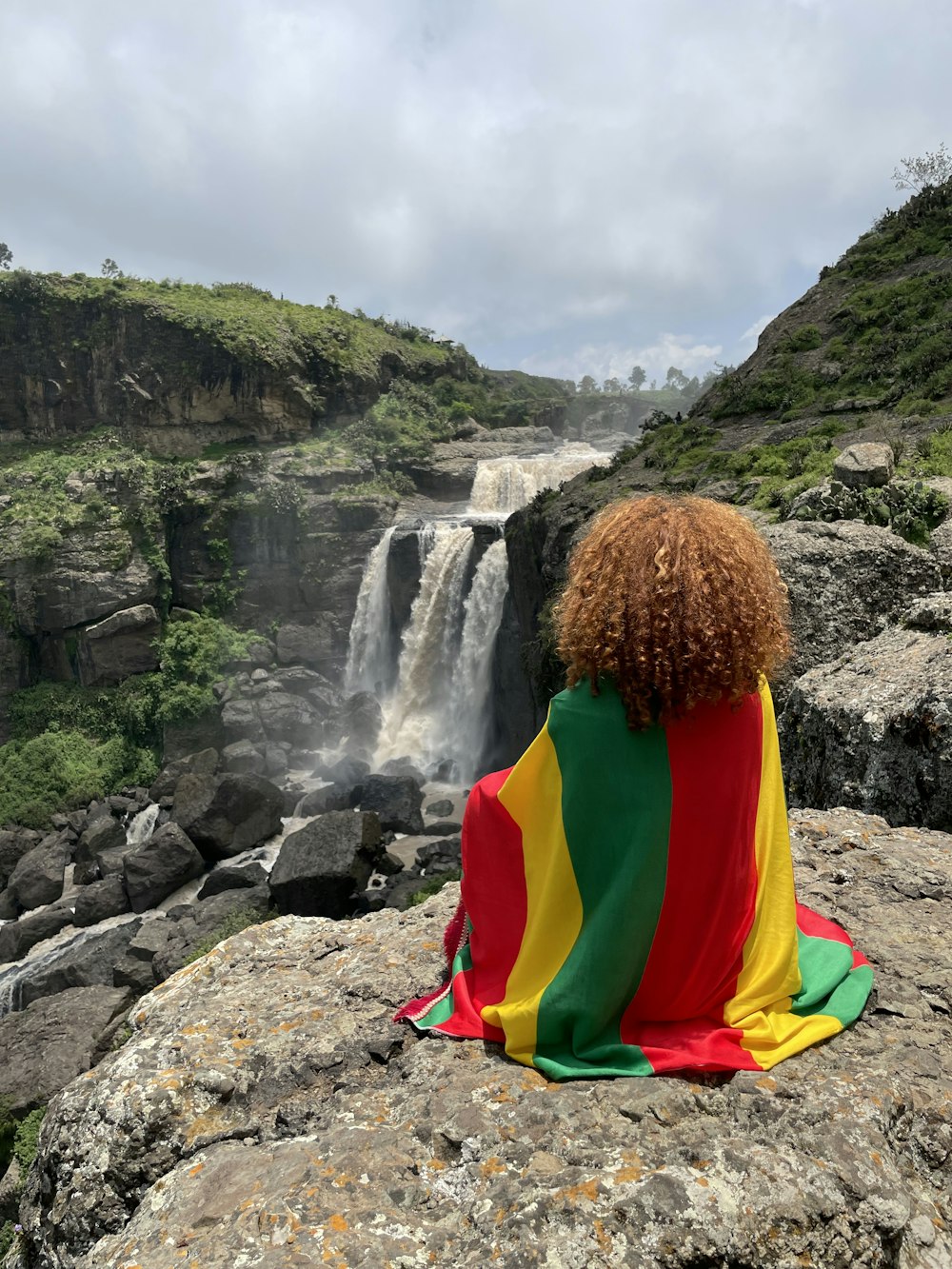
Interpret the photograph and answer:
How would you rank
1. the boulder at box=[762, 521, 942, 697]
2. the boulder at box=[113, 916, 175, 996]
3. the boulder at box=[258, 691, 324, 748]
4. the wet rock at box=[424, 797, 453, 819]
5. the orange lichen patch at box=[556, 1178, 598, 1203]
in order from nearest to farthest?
the orange lichen patch at box=[556, 1178, 598, 1203]
the boulder at box=[762, 521, 942, 697]
the boulder at box=[113, 916, 175, 996]
the wet rock at box=[424, 797, 453, 819]
the boulder at box=[258, 691, 324, 748]

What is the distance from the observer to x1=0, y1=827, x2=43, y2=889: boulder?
17.6 m

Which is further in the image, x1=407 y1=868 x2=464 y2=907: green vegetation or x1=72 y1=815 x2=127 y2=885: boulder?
x1=72 y1=815 x2=127 y2=885: boulder

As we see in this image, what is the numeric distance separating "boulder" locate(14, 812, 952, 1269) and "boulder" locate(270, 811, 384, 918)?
9877 mm

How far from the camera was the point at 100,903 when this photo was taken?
585 inches

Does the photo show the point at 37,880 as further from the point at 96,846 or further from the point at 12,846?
the point at 12,846

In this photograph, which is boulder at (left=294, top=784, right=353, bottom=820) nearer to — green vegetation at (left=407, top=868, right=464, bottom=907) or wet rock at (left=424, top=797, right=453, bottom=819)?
wet rock at (left=424, top=797, right=453, bottom=819)

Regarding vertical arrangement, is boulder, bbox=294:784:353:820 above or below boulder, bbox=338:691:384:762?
below

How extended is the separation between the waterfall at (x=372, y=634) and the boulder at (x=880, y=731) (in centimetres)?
1938

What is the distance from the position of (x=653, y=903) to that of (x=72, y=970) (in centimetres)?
1360

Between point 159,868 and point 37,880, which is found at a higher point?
point 159,868

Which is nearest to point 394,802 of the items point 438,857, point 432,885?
point 438,857

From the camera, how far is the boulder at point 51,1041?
9227 millimetres

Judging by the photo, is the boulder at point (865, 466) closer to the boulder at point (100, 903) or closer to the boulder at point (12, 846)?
the boulder at point (100, 903)

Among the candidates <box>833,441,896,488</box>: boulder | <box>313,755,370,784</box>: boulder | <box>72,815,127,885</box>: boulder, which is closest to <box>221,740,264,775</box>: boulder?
<box>313,755,370,784</box>: boulder
